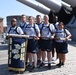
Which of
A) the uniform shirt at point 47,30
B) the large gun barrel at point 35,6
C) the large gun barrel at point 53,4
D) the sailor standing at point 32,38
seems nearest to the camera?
the sailor standing at point 32,38

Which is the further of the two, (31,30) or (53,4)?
(53,4)

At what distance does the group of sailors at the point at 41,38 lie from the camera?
7.94 metres

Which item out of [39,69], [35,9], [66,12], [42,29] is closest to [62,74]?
[39,69]

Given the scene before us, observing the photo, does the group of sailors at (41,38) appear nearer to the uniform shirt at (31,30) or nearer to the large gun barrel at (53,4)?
the uniform shirt at (31,30)

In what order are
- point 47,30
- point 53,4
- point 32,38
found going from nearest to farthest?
point 32,38, point 47,30, point 53,4

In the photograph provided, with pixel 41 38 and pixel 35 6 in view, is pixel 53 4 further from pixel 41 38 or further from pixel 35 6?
pixel 41 38

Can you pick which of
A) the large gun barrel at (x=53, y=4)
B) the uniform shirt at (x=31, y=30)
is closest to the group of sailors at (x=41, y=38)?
the uniform shirt at (x=31, y=30)

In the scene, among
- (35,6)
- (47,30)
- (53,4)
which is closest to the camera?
(47,30)

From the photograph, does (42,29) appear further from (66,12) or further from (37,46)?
(66,12)

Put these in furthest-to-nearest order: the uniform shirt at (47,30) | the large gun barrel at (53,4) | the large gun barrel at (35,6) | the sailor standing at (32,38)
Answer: the large gun barrel at (35,6), the large gun barrel at (53,4), the uniform shirt at (47,30), the sailor standing at (32,38)

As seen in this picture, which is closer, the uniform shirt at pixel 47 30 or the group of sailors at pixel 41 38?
the group of sailors at pixel 41 38

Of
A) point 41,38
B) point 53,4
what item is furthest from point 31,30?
point 53,4

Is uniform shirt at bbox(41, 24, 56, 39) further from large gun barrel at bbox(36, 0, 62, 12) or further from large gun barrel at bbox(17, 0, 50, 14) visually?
large gun barrel at bbox(17, 0, 50, 14)

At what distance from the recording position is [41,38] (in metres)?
8.37
